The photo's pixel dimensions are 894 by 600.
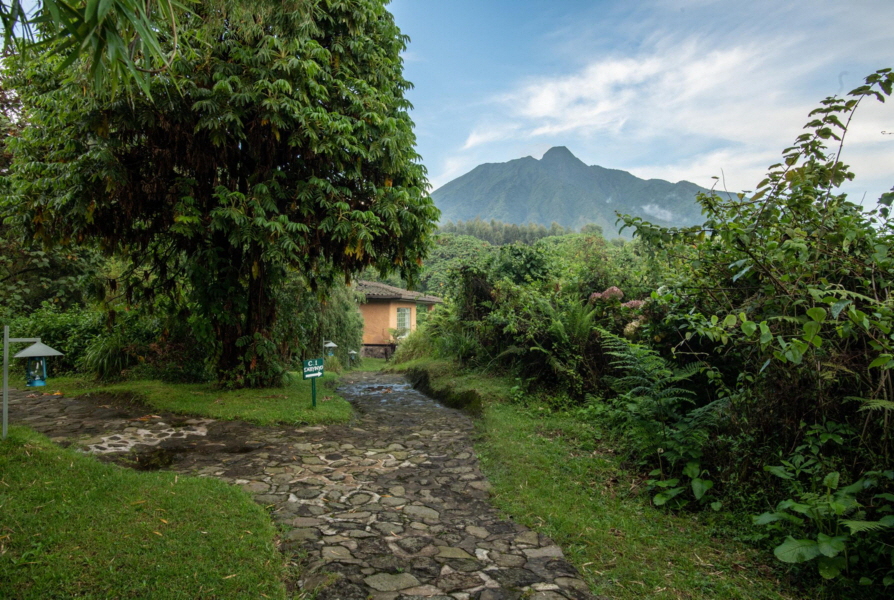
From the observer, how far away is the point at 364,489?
4.80 meters

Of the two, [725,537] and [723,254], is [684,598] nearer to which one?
[725,537]

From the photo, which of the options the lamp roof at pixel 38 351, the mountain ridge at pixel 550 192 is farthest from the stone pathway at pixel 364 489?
the mountain ridge at pixel 550 192

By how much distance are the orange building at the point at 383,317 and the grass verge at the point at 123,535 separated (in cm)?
2318

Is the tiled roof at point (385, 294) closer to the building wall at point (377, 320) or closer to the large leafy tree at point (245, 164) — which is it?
the building wall at point (377, 320)

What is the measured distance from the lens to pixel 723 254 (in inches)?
178

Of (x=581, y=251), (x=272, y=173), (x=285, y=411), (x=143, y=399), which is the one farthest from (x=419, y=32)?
(x=143, y=399)

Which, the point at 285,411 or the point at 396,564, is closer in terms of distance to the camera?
the point at 396,564

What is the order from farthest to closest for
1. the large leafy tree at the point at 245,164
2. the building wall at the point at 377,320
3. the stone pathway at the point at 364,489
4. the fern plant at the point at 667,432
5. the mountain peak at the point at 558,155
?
the mountain peak at the point at 558,155
the building wall at the point at 377,320
the large leafy tree at the point at 245,164
the fern plant at the point at 667,432
the stone pathway at the point at 364,489

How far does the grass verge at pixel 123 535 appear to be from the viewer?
2.76 m

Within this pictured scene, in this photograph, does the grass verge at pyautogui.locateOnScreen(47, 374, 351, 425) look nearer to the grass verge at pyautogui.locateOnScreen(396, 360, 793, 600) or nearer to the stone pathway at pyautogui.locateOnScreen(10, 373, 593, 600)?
the stone pathway at pyautogui.locateOnScreen(10, 373, 593, 600)

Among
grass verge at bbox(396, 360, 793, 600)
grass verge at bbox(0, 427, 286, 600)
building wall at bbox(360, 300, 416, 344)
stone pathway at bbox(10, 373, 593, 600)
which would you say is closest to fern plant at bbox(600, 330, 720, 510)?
grass verge at bbox(396, 360, 793, 600)

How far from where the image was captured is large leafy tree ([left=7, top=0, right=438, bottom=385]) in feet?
22.2

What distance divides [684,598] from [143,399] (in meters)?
8.53

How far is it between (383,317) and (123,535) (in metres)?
26.0
